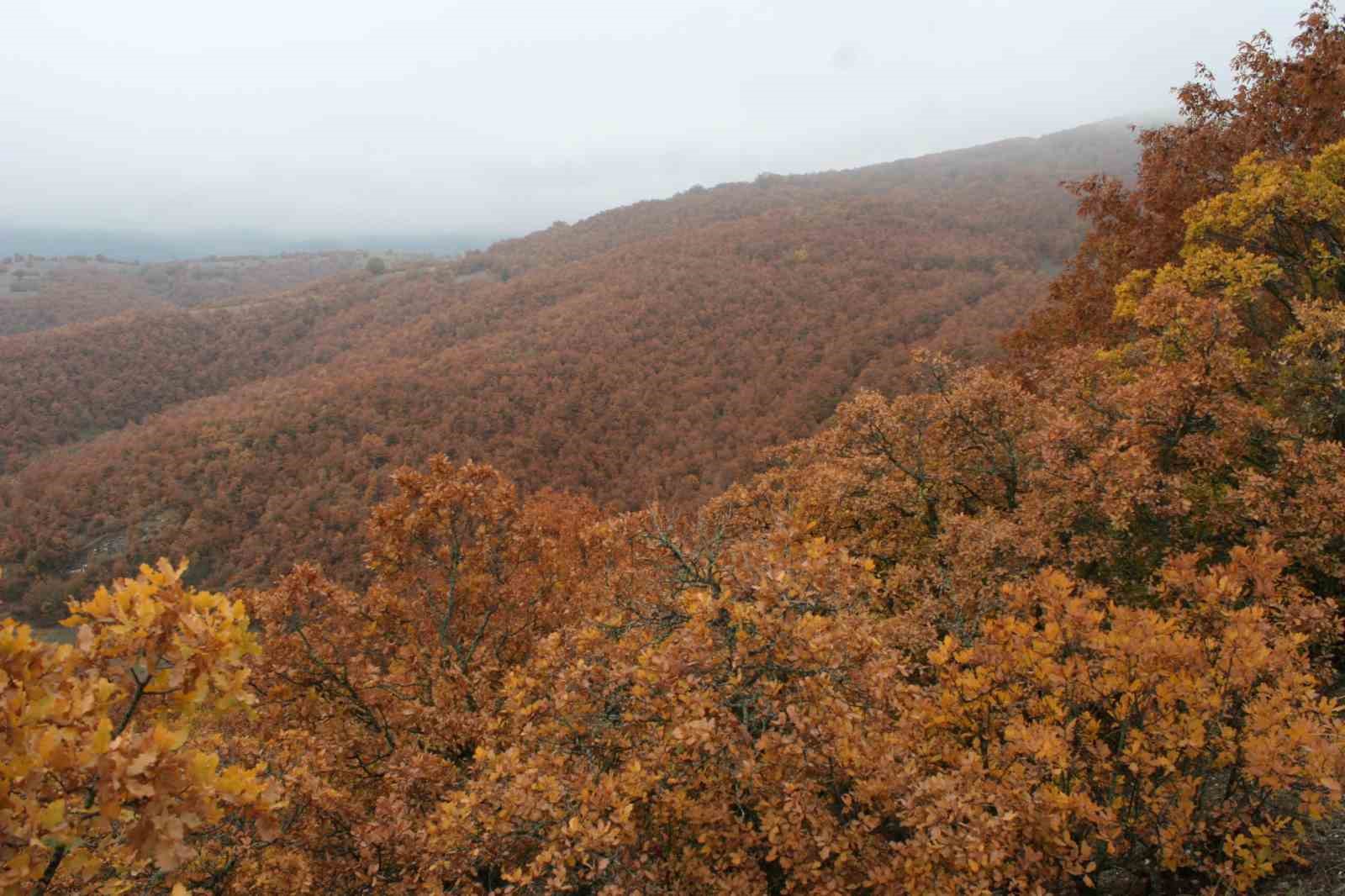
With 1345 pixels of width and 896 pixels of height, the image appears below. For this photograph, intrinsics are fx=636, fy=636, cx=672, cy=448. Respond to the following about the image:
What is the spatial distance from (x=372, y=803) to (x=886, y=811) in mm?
7183

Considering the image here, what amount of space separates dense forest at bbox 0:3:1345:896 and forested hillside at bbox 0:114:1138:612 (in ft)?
35.4

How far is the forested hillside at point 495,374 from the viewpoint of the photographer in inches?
1563

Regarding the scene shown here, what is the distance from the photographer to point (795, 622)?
5.22 m

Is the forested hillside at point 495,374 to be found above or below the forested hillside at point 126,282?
below

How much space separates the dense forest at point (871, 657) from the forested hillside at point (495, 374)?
1080cm

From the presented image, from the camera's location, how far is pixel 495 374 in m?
54.5

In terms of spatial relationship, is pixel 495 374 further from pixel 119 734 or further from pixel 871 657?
pixel 119 734

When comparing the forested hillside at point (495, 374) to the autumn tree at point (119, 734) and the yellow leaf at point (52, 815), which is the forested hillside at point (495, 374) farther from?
the yellow leaf at point (52, 815)

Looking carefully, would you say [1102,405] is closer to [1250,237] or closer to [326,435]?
[1250,237]

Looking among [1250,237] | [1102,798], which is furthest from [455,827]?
[1250,237]

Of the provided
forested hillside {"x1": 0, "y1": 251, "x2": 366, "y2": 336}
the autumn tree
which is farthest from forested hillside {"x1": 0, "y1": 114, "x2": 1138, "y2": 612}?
forested hillside {"x1": 0, "y1": 251, "x2": 366, "y2": 336}

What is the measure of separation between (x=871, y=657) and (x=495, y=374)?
172 feet

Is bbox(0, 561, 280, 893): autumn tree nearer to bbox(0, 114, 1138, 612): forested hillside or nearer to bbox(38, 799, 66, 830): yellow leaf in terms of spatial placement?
bbox(38, 799, 66, 830): yellow leaf

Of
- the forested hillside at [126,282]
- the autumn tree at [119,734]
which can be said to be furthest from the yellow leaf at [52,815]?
the forested hillside at [126,282]
